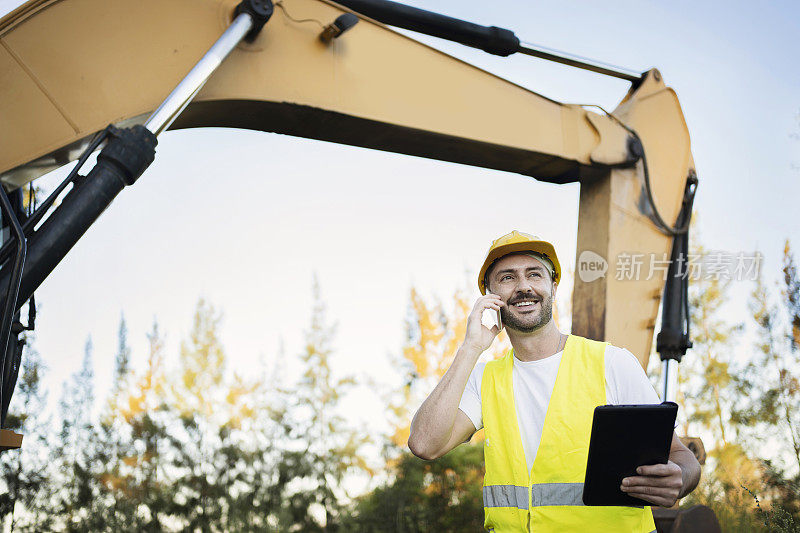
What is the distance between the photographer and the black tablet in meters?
2.04

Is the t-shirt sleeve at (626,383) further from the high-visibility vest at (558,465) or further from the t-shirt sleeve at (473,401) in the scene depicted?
the t-shirt sleeve at (473,401)

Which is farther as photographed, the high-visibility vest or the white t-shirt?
the white t-shirt

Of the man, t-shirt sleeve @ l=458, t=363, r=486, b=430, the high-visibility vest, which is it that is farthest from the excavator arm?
the high-visibility vest

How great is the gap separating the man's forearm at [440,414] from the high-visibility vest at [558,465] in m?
0.21

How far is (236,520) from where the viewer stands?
16.1m

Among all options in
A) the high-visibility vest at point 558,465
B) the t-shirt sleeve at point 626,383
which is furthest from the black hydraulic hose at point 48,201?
the t-shirt sleeve at point 626,383

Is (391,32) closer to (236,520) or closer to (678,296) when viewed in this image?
(678,296)

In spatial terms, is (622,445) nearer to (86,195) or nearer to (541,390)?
(541,390)

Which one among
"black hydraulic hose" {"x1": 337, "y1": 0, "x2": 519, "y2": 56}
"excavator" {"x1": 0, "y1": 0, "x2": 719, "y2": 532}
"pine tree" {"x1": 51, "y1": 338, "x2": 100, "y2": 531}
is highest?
"black hydraulic hose" {"x1": 337, "y1": 0, "x2": 519, "y2": 56}

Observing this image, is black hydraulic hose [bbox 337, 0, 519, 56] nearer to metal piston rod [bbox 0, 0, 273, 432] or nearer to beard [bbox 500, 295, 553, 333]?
metal piston rod [bbox 0, 0, 273, 432]

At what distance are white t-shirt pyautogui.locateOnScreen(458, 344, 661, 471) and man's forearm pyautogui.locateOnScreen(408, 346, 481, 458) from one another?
0.22m

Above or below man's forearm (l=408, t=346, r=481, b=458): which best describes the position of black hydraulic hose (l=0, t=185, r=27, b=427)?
above

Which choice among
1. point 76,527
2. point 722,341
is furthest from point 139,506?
point 722,341

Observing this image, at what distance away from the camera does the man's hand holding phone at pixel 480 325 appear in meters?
2.68
